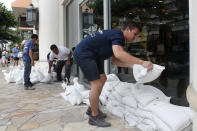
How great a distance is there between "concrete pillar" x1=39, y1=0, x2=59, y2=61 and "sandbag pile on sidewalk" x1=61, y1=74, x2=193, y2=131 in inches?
199

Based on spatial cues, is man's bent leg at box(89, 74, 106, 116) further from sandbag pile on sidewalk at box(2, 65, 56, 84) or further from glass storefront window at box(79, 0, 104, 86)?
sandbag pile on sidewalk at box(2, 65, 56, 84)

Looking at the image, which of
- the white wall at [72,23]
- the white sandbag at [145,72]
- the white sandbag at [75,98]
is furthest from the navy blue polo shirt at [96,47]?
the white wall at [72,23]

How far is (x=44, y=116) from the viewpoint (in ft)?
11.1

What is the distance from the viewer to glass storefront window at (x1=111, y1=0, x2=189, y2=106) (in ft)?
9.62

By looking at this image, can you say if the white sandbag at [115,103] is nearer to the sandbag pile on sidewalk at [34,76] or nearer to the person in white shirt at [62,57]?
the person in white shirt at [62,57]

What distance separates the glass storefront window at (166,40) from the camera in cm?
293

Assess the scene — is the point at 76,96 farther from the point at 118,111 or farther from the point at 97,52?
the point at 97,52

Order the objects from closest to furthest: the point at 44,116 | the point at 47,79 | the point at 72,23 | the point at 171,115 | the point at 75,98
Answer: the point at 171,115
the point at 44,116
the point at 75,98
the point at 47,79
the point at 72,23

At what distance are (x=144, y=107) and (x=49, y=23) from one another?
666cm

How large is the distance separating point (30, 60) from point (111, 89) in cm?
315

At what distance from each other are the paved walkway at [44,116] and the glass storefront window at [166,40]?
974 mm

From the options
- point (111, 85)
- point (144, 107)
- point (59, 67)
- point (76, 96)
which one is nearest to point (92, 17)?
point (59, 67)

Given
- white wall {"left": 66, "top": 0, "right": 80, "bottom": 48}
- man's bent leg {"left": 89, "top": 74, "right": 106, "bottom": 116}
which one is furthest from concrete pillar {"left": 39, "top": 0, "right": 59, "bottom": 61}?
man's bent leg {"left": 89, "top": 74, "right": 106, "bottom": 116}

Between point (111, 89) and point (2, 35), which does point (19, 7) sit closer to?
point (2, 35)
